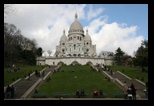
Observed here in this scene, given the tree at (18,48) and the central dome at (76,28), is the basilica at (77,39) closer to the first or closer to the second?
the central dome at (76,28)

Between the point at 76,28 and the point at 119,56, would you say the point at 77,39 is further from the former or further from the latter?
the point at 119,56

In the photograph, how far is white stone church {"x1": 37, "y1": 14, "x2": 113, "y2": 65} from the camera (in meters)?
90.4

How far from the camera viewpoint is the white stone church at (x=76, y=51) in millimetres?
A: 90431

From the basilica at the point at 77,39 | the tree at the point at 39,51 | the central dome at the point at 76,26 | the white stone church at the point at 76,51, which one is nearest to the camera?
the white stone church at the point at 76,51

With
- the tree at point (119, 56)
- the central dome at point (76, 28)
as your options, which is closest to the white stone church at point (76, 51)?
the central dome at point (76, 28)

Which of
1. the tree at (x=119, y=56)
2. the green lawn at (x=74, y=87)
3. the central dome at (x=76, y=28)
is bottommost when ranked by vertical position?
the green lawn at (x=74, y=87)

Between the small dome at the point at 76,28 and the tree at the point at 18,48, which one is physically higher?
the small dome at the point at 76,28

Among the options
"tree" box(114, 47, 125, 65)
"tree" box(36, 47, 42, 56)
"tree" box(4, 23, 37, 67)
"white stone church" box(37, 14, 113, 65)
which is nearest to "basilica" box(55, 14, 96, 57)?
"white stone church" box(37, 14, 113, 65)

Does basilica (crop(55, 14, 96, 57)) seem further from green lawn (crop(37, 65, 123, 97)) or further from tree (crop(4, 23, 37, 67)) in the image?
green lawn (crop(37, 65, 123, 97))

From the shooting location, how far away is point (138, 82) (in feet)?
111

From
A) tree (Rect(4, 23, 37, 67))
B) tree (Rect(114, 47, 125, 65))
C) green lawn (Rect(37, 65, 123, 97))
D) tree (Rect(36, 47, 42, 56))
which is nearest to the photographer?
green lawn (Rect(37, 65, 123, 97))

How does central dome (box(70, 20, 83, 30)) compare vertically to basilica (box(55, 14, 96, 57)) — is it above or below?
above
